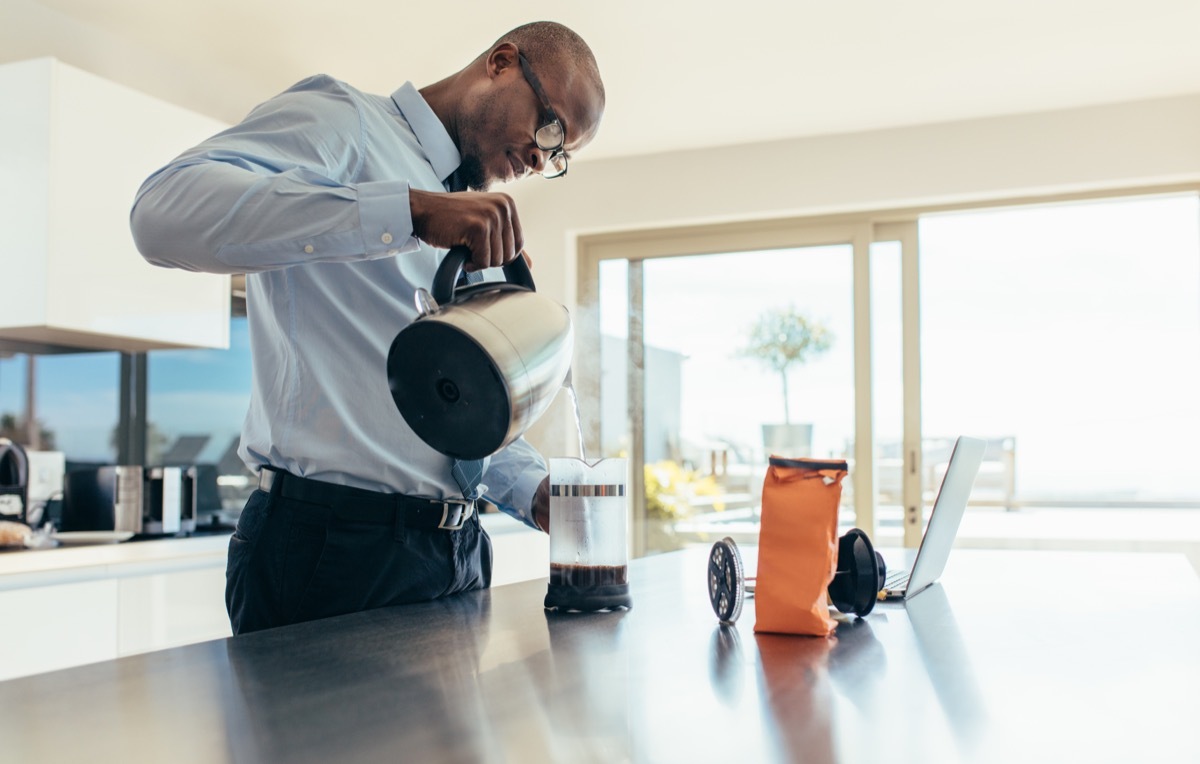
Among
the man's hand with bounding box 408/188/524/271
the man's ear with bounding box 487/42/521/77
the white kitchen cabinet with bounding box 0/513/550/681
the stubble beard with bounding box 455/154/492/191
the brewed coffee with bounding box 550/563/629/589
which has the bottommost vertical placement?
the white kitchen cabinet with bounding box 0/513/550/681

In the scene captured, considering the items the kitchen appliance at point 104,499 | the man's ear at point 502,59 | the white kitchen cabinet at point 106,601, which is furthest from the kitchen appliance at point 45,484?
the man's ear at point 502,59

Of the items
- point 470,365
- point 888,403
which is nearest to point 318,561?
point 470,365

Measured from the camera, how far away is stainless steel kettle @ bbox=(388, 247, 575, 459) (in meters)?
0.86

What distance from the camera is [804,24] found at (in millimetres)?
3301

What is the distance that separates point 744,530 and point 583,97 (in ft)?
11.8

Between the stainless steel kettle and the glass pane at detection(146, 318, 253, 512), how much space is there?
2.64m

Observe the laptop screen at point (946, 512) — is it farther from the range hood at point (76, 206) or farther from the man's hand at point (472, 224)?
the range hood at point (76, 206)

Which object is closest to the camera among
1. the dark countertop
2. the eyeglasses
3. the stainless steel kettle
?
the dark countertop

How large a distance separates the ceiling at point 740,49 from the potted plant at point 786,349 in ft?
3.00

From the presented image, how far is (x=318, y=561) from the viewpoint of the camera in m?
1.13

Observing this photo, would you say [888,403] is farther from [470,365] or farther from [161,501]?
[470,365]

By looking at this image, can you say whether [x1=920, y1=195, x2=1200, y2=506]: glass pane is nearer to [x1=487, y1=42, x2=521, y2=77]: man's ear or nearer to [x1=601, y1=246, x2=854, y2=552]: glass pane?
[x1=601, y1=246, x2=854, y2=552]: glass pane

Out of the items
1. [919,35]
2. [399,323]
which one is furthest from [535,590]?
[919,35]

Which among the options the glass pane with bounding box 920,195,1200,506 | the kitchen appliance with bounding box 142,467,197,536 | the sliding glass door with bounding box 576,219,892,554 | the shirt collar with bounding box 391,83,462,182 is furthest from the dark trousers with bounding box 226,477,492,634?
the glass pane with bounding box 920,195,1200,506
